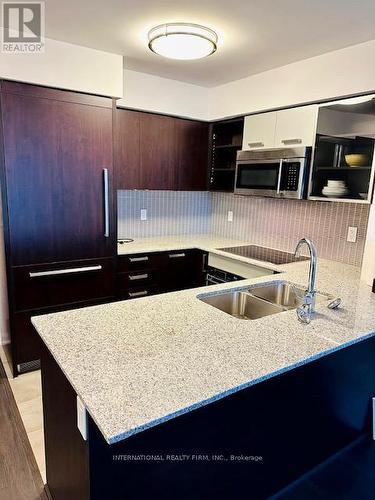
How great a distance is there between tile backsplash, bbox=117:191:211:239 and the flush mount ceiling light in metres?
1.57

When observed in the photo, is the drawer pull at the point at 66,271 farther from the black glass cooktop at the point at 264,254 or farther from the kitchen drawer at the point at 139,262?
the black glass cooktop at the point at 264,254

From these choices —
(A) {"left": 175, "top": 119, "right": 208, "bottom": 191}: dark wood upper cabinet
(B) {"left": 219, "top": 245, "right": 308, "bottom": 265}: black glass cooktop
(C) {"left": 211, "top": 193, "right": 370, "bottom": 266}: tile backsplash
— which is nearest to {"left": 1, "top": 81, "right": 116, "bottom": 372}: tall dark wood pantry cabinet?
(A) {"left": 175, "top": 119, "right": 208, "bottom": 191}: dark wood upper cabinet

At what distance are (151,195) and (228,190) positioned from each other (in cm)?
82

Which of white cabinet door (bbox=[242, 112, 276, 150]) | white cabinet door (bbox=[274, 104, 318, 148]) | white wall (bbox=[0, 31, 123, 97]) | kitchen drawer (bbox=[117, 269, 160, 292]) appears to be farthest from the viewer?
kitchen drawer (bbox=[117, 269, 160, 292])

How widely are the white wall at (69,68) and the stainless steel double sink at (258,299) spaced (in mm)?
1815

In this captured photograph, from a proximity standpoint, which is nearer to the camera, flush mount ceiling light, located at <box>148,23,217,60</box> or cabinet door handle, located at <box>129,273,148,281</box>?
flush mount ceiling light, located at <box>148,23,217,60</box>

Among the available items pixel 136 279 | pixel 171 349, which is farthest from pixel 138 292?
pixel 171 349

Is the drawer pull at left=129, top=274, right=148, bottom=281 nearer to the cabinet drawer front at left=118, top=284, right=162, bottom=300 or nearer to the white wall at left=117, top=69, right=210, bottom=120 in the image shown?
the cabinet drawer front at left=118, top=284, right=162, bottom=300

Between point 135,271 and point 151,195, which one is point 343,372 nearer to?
point 135,271

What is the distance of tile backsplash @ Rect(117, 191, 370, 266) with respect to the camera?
2.81m

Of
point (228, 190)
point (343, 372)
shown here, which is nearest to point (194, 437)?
point (343, 372)

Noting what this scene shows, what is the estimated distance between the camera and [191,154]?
352 cm

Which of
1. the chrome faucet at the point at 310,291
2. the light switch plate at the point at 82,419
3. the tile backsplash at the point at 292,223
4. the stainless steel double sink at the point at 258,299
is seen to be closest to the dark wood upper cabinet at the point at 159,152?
the tile backsplash at the point at 292,223

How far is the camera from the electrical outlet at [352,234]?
273 cm
